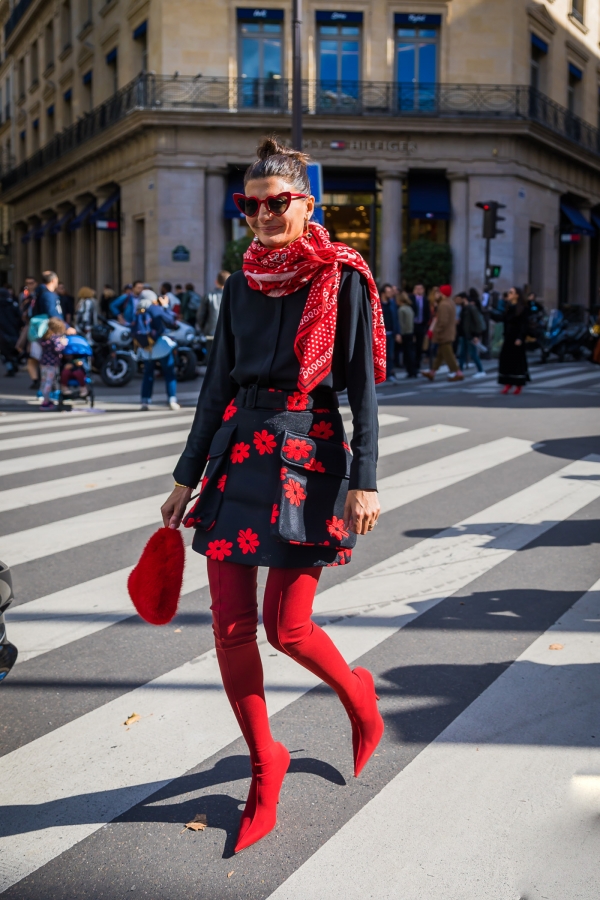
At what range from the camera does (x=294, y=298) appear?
2695 millimetres

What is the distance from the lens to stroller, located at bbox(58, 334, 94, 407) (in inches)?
525

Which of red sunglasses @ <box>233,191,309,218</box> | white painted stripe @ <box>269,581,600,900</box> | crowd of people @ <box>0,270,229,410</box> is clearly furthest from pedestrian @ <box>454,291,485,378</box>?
red sunglasses @ <box>233,191,309,218</box>

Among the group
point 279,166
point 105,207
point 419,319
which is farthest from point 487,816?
point 105,207

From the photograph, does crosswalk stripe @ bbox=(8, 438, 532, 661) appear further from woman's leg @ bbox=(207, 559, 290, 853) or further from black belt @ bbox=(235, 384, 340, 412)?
black belt @ bbox=(235, 384, 340, 412)

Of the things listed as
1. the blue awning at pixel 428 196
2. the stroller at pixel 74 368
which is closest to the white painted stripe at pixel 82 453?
the stroller at pixel 74 368

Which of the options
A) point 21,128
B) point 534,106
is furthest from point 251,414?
point 21,128

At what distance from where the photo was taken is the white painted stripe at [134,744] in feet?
9.04

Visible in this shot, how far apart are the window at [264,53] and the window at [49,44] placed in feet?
→ 50.9

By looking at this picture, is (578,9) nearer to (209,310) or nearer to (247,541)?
(209,310)

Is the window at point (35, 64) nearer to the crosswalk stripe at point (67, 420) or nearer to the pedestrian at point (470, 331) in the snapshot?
the pedestrian at point (470, 331)

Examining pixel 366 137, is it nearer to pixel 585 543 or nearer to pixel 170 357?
pixel 170 357

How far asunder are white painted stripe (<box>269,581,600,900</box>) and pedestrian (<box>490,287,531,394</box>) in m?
12.0

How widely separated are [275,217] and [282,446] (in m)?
0.63

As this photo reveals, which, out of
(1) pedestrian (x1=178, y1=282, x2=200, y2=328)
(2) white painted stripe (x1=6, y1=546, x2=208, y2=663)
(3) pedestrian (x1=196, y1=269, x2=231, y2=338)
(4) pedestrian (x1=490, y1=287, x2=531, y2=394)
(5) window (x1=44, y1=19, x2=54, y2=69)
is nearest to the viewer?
(2) white painted stripe (x1=6, y1=546, x2=208, y2=663)
